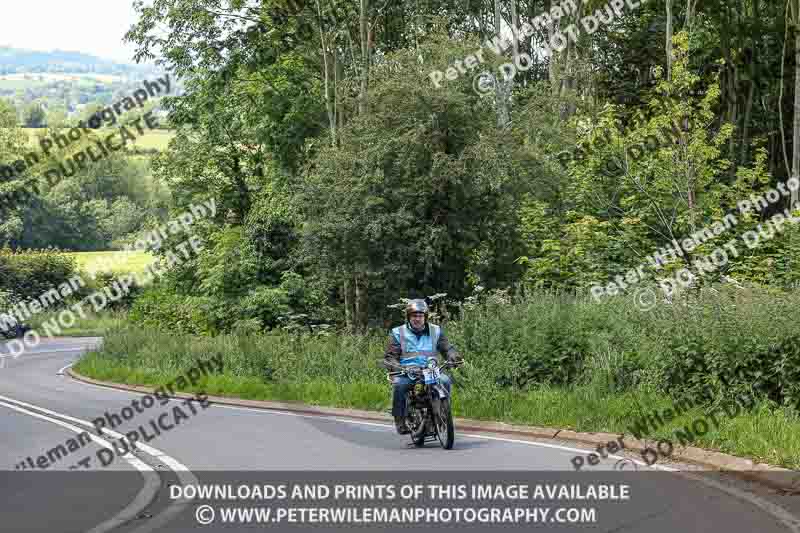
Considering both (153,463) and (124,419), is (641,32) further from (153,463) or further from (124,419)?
(153,463)

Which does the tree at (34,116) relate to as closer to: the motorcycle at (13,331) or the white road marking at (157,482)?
the motorcycle at (13,331)

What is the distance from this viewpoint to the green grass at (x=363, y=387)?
519 inches

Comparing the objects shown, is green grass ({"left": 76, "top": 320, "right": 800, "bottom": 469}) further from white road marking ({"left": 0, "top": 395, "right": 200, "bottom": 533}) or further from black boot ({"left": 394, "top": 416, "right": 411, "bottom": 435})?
white road marking ({"left": 0, "top": 395, "right": 200, "bottom": 533})

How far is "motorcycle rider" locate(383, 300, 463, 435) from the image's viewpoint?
1477 cm

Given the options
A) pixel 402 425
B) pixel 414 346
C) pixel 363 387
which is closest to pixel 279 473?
pixel 402 425

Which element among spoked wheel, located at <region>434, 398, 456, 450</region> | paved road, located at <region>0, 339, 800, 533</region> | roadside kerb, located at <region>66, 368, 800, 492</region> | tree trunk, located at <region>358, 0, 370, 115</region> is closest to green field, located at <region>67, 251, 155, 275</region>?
tree trunk, located at <region>358, 0, 370, 115</region>

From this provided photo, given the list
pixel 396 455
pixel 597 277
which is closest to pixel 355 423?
pixel 396 455

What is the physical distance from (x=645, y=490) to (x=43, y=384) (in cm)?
2685

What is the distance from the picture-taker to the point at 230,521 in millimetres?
9555

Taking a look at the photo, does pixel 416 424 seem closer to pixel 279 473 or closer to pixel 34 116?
pixel 279 473

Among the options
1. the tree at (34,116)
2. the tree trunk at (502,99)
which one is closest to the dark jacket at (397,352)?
the tree trunk at (502,99)

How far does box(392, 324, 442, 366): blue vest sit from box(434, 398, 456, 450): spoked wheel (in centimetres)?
65

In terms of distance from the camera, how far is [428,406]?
14.7 meters

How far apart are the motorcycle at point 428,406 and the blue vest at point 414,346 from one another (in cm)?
11
